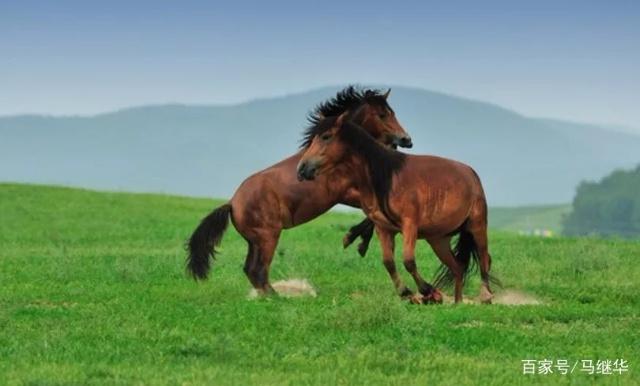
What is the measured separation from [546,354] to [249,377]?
3140 millimetres

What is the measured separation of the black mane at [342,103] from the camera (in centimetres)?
1638

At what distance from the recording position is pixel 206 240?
1717 centimetres

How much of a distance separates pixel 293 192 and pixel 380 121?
149 centimetres

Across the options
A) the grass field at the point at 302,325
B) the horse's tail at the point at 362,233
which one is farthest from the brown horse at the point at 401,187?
the horse's tail at the point at 362,233

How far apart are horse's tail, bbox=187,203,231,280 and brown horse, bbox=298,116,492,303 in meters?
1.82

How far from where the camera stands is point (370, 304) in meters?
13.5

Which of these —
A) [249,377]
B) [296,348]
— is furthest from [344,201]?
[249,377]

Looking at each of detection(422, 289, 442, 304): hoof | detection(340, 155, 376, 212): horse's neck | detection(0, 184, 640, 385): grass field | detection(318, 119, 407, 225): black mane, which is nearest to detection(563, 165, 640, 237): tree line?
detection(0, 184, 640, 385): grass field

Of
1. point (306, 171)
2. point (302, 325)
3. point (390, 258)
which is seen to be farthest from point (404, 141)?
point (302, 325)

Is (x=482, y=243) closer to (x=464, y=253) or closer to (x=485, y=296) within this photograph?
(x=464, y=253)

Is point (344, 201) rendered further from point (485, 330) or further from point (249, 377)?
point (249, 377)

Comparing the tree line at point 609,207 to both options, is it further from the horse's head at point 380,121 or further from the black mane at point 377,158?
the black mane at point 377,158

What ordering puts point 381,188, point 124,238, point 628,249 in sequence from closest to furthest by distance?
1. point 381,188
2. point 628,249
3. point 124,238

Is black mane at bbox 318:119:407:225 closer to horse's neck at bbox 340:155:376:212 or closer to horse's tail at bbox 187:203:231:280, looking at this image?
horse's neck at bbox 340:155:376:212
